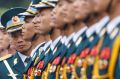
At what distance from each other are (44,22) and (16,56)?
1501 millimetres

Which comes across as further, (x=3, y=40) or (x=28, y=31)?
(x=3, y=40)

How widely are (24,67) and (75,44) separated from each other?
2.88 meters

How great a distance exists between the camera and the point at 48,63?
22.9 ft

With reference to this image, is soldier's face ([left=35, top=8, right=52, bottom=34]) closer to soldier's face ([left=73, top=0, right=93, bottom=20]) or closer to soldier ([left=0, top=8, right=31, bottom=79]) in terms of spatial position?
soldier ([left=0, top=8, right=31, bottom=79])

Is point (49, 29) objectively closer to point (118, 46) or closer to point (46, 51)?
point (46, 51)

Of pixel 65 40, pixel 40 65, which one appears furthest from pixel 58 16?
pixel 40 65

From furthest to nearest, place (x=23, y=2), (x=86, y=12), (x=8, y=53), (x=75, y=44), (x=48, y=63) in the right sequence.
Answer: (x=23, y=2) < (x=8, y=53) < (x=48, y=63) < (x=75, y=44) < (x=86, y=12)

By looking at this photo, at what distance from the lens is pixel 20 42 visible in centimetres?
869

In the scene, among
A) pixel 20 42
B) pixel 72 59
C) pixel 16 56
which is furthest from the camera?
pixel 16 56

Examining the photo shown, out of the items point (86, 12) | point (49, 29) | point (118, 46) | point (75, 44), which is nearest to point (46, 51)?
point (49, 29)

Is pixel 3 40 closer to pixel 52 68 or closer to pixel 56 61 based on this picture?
pixel 52 68

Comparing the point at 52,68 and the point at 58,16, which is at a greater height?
the point at 58,16

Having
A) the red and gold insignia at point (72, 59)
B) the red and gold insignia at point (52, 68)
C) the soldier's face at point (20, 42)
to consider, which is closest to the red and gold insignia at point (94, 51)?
the red and gold insignia at point (72, 59)

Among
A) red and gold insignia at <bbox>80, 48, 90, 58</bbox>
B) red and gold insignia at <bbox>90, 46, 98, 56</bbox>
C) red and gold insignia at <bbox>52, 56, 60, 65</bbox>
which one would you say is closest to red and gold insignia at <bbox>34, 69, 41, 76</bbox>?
red and gold insignia at <bbox>52, 56, 60, 65</bbox>
